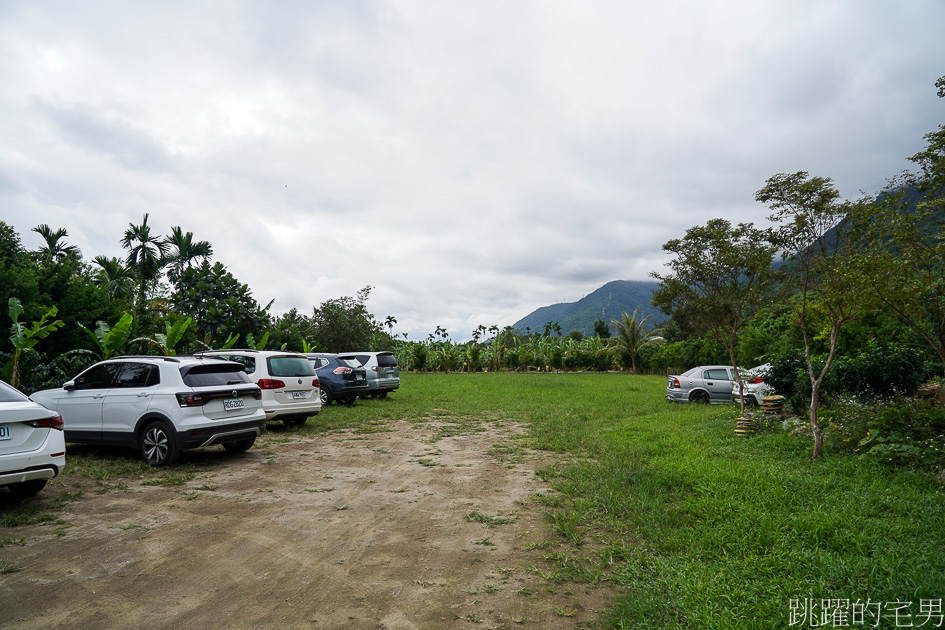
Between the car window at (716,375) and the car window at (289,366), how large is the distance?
12800mm

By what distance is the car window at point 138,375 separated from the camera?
7.70 metres

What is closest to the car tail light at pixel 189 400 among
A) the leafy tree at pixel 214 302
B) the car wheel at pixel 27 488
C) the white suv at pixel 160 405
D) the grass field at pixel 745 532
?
the white suv at pixel 160 405

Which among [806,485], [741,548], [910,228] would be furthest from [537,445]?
[910,228]

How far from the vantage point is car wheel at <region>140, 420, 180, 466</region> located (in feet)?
24.2

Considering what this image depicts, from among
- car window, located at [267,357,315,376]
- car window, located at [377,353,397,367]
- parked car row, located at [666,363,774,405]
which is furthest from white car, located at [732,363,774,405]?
car window, located at [267,357,315,376]

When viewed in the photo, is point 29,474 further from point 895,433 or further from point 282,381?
point 895,433

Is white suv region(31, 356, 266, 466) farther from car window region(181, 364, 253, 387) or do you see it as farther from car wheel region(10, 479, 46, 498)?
car wheel region(10, 479, 46, 498)

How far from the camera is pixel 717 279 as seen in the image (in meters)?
11.7

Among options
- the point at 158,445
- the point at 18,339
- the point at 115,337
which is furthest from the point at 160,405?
the point at 115,337

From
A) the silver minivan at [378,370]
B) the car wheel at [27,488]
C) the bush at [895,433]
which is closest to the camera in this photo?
the car wheel at [27,488]

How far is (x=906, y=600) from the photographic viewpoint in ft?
10.5

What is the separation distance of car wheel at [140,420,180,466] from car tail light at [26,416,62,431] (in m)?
1.79

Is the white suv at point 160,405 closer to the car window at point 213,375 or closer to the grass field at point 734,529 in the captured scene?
the car window at point 213,375

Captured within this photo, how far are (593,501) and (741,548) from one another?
1.81m
